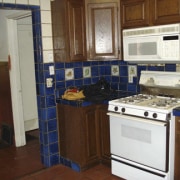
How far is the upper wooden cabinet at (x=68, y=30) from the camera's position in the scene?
3012 millimetres

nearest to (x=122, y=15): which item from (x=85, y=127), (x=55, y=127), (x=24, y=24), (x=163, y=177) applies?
(x=85, y=127)

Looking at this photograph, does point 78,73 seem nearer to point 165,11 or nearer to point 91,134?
point 91,134

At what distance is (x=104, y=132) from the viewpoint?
10.3 ft

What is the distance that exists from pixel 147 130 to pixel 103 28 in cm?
134

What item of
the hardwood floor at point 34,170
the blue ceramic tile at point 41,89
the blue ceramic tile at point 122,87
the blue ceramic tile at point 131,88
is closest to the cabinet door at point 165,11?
the blue ceramic tile at point 131,88

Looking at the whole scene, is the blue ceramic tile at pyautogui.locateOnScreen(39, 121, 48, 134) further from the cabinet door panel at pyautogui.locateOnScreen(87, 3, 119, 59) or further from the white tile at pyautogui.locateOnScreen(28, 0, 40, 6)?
the white tile at pyautogui.locateOnScreen(28, 0, 40, 6)

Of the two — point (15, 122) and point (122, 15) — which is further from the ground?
point (122, 15)

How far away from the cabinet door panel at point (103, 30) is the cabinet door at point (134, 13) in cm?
10

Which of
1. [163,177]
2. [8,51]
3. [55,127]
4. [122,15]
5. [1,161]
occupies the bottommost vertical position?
[1,161]

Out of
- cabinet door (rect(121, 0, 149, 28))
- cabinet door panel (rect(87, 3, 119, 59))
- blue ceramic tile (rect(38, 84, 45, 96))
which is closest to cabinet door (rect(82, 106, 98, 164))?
blue ceramic tile (rect(38, 84, 45, 96))

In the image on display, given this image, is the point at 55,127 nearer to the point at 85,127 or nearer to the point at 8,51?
the point at 85,127

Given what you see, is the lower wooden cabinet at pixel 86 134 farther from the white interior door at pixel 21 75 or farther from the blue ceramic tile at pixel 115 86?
the white interior door at pixel 21 75

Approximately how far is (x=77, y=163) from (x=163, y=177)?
3.56ft

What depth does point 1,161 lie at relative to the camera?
360 cm
